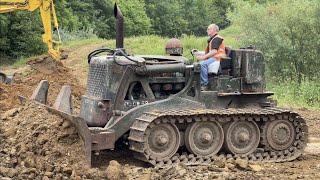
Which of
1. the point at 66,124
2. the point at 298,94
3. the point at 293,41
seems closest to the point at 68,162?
the point at 66,124

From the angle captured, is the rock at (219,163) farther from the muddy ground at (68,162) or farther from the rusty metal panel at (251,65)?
the rusty metal panel at (251,65)

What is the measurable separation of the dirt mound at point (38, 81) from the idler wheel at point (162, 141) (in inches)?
221

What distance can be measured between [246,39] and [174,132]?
17535mm

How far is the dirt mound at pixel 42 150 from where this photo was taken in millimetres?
8875

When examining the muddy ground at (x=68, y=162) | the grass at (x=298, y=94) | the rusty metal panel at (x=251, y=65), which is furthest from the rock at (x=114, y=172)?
the grass at (x=298, y=94)

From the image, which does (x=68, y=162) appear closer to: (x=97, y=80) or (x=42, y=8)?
(x=97, y=80)

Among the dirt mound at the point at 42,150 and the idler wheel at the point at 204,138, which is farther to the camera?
the idler wheel at the point at 204,138

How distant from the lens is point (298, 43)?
2556cm

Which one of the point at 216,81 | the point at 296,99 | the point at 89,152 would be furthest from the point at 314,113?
the point at 89,152

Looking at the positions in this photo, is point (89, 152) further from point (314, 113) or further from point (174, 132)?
point (314, 113)

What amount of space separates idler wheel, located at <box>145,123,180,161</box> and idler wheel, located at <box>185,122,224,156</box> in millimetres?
223

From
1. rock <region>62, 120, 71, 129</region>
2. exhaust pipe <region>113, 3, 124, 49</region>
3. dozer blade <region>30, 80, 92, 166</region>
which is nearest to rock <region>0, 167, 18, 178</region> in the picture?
dozer blade <region>30, 80, 92, 166</region>

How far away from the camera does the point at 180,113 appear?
9648 mm

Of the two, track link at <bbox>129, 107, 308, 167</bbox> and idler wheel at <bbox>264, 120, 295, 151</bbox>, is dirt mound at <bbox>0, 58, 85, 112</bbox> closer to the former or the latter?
track link at <bbox>129, 107, 308, 167</bbox>
